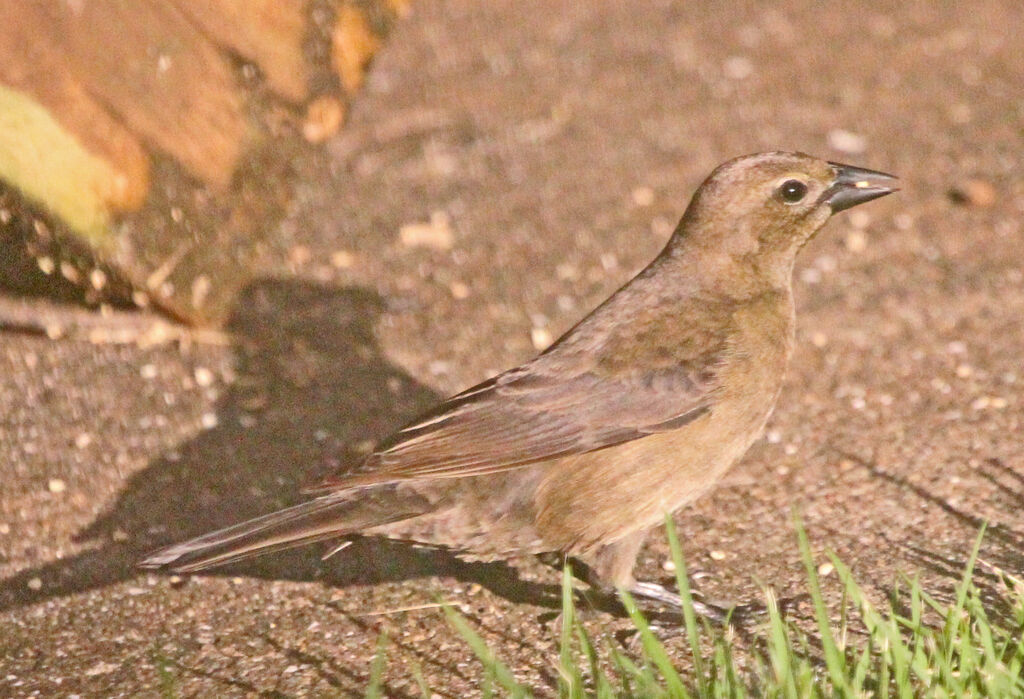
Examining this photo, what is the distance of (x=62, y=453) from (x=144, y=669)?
1.23m

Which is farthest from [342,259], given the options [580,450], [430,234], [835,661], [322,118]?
[835,661]

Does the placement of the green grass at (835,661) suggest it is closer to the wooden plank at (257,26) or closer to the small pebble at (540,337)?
the small pebble at (540,337)

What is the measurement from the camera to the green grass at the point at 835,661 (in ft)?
9.40

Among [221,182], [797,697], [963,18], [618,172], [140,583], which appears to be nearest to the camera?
[797,697]

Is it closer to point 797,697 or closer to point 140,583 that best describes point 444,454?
point 140,583

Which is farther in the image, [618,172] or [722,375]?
[618,172]

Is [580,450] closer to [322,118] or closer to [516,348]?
[516,348]

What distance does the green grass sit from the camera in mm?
2865

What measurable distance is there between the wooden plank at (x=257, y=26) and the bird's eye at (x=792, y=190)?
197cm

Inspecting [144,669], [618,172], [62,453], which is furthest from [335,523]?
[618,172]

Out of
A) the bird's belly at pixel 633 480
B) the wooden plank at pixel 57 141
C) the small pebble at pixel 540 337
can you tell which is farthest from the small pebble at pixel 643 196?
the bird's belly at pixel 633 480

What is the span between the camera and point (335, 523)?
142 inches

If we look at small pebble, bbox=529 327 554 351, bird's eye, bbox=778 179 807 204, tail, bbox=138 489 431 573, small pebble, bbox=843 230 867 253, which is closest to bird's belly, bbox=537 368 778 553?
tail, bbox=138 489 431 573

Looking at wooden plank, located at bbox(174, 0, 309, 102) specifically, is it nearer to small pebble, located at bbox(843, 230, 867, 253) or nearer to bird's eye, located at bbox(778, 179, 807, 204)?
bird's eye, located at bbox(778, 179, 807, 204)
